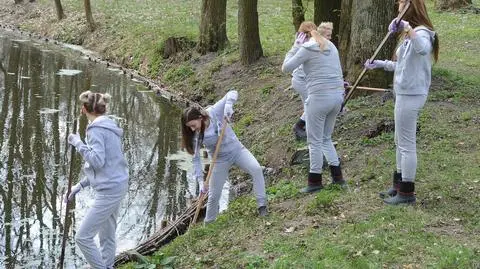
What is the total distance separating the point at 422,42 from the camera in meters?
6.30

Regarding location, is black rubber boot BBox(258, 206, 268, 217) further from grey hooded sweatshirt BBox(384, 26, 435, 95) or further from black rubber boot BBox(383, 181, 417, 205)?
grey hooded sweatshirt BBox(384, 26, 435, 95)

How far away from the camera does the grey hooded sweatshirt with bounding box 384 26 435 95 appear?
641cm

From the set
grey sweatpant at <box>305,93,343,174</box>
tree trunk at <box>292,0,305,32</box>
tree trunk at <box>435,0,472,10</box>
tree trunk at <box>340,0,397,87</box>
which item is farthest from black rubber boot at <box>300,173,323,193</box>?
tree trunk at <box>435,0,472,10</box>

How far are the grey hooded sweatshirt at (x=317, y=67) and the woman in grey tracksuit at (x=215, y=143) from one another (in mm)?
853

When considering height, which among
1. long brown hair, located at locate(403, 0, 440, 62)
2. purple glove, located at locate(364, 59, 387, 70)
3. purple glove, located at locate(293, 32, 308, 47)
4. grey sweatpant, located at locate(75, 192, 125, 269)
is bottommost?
grey sweatpant, located at locate(75, 192, 125, 269)

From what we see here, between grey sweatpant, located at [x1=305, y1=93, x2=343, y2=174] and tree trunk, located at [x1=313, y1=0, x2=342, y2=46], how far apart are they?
22.6 feet

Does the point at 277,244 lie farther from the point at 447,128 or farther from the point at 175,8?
the point at 175,8

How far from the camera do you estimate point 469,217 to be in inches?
268

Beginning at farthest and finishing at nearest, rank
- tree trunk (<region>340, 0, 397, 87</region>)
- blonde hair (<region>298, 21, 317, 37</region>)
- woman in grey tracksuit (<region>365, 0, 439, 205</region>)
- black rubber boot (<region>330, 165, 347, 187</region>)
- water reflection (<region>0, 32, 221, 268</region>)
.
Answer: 1. tree trunk (<region>340, 0, 397, 87</region>)
2. water reflection (<region>0, 32, 221, 268</region>)
3. black rubber boot (<region>330, 165, 347, 187</region>)
4. blonde hair (<region>298, 21, 317, 37</region>)
5. woman in grey tracksuit (<region>365, 0, 439, 205</region>)

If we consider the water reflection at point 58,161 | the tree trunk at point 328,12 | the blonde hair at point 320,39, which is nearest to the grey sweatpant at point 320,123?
the blonde hair at point 320,39

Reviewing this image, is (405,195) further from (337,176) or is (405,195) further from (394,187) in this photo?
(337,176)

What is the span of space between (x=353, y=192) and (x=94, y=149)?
3320mm

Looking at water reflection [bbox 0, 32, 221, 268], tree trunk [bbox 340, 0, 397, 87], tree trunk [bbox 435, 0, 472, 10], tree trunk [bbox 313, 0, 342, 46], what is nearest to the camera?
water reflection [bbox 0, 32, 221, 268]

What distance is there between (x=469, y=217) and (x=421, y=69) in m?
1.73
